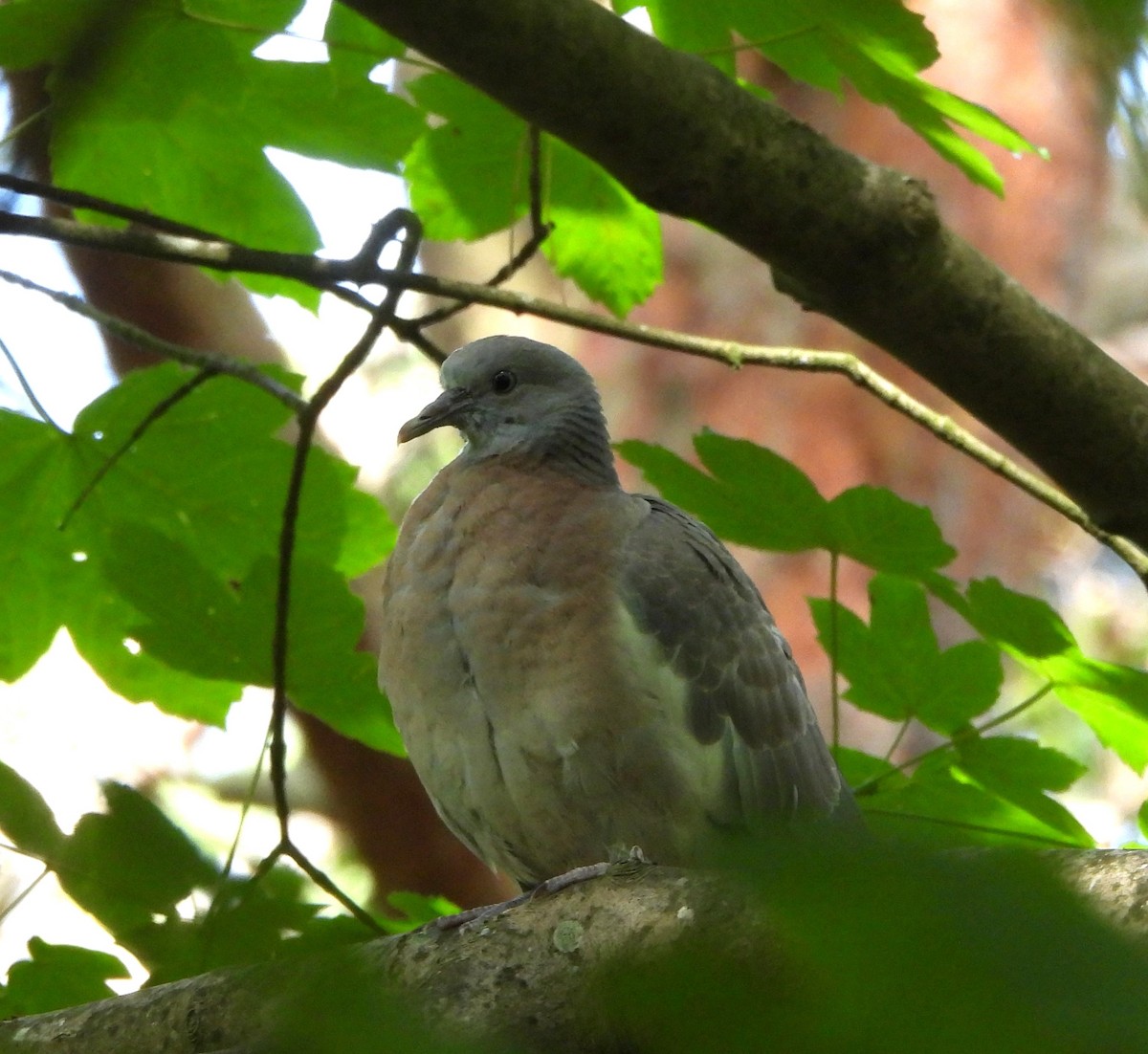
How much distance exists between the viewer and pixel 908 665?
2209 mm

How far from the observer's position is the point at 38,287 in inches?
94.7

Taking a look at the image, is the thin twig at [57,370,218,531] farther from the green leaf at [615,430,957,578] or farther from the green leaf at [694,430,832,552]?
the green leaf at [694,430,832,552]

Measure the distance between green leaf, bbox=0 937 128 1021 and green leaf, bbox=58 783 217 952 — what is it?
0.94 m

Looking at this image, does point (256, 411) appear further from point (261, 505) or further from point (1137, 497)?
point (1137, 497)

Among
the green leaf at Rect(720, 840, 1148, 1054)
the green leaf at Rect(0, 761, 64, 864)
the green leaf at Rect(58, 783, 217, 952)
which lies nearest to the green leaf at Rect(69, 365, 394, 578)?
the green leaf at Rect(58, 783, 217, 952)

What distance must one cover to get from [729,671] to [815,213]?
0.96 meters

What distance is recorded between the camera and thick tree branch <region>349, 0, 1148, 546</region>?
66.1 inches

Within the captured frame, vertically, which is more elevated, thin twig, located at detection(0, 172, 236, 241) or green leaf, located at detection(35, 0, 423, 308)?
green leaf, located at detection(35, 0, 423, 308)

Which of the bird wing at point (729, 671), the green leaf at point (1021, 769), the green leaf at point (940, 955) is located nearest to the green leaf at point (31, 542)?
the bird wing at point (729, 671)

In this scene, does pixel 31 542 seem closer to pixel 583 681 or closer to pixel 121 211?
pixel 121 211

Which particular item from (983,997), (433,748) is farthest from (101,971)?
(983,997)

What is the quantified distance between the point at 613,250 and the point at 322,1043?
2.30 metres

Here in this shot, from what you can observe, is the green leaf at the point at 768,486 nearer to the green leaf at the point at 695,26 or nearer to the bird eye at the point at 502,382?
the green leaf at the point at 695,26

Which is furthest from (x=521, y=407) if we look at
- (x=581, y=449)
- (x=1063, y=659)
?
(x=1063, y=659)
